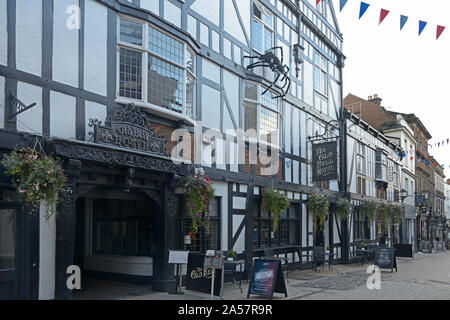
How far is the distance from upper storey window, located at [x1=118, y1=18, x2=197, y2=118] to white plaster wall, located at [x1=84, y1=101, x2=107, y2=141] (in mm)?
700

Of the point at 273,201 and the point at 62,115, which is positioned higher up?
the point at 62,115

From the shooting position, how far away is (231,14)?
1361 cm

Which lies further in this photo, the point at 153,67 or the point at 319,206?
the point at 319,206

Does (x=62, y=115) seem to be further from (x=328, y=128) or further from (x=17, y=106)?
(x=328, y=128)

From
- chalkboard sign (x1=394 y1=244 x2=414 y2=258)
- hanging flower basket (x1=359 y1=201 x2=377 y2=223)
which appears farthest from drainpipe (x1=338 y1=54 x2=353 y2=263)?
chalkboard sign (x1=394 y1=244 x2=414 y2=258)

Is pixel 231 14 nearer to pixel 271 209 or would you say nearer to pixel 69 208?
pixel 271 209

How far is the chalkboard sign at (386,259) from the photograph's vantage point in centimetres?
1633

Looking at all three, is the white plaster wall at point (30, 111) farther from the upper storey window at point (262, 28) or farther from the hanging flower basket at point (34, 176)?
the upper storey window at point (262, 28)

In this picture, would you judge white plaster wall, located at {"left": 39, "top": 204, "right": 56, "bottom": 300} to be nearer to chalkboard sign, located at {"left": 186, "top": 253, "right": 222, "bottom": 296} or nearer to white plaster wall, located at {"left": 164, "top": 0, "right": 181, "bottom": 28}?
chalkboard sign, located at {"left": 186, "top": 253, "right": 222, "bottom": 296}

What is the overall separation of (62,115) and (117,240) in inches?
182

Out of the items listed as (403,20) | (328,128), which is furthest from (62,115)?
(328,128)

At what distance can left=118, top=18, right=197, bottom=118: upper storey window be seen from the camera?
980 centimetres

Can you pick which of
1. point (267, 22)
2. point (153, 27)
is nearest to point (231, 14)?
point (267, 22)

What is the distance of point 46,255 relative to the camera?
7863mm
